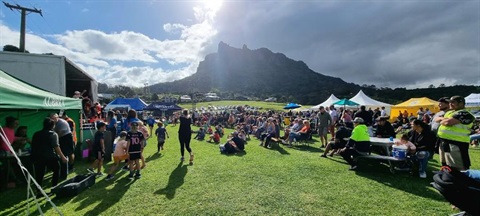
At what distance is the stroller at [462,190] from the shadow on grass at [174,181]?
14.7 feet

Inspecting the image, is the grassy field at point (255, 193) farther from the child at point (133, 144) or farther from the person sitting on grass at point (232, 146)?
the person sitting on grass at point (232, 146)

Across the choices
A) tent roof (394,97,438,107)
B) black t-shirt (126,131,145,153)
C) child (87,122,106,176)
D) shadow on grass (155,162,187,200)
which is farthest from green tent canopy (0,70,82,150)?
tent roof (394,97,438,107)

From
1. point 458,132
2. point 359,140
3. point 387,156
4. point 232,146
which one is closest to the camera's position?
point 458,132

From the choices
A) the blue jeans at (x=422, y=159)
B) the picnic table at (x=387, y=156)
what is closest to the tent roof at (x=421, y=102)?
the picnic table at (x=387, y=156)

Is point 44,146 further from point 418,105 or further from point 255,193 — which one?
point 418,105

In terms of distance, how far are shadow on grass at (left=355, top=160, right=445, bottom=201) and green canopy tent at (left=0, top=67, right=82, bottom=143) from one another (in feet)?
24.6

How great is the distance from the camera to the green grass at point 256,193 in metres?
4.37

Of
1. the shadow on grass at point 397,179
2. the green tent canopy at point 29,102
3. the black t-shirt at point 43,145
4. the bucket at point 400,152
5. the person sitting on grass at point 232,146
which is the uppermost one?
the green tent canopy at point 29,102

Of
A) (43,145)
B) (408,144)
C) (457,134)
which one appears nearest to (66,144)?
(43,145)

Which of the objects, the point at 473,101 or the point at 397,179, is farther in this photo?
the point at 473,101

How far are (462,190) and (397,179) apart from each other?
11.2 ft

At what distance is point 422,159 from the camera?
617 centimetres

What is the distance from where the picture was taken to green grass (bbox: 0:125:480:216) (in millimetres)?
4371

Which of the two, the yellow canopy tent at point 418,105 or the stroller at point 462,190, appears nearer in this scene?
the stroller at point 462,190
